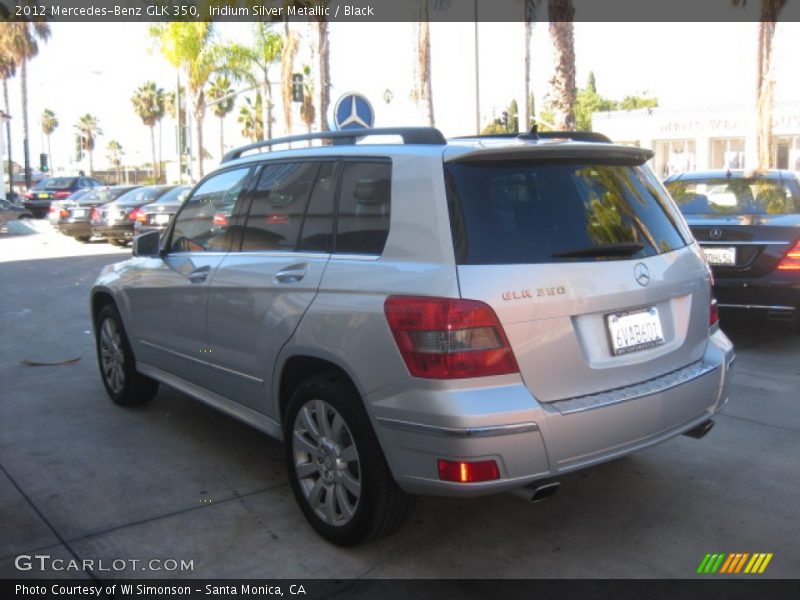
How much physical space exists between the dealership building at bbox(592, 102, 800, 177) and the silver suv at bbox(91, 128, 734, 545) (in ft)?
117

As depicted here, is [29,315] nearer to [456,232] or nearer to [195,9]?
[456,232]

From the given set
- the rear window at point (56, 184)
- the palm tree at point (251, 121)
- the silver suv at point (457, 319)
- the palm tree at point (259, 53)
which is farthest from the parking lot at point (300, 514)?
the palm tree at point (251, 121)

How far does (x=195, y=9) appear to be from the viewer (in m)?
28.4

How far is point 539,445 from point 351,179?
→ 151 cm

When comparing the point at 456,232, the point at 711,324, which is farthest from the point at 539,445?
the point at 711,324

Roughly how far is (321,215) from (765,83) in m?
20.5

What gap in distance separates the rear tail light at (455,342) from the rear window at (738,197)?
5395 mm

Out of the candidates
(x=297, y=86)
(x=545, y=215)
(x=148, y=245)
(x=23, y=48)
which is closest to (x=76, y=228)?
(x=297, y=86)

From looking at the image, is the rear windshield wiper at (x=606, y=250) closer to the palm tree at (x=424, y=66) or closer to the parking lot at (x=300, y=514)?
the parking lot at (x=300, y=514)

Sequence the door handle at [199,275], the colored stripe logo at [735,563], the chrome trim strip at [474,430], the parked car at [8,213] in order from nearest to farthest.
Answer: the chrome trim strip at [474,430]
the colored stripe logo at [735,563]
the door handle at [199,275]
the parked car at [8,213]

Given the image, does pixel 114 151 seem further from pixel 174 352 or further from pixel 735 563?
pixel 735 563

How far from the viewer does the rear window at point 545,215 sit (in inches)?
124

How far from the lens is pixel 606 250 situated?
338 centimetres

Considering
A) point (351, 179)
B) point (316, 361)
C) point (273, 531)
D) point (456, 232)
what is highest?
point (351, 179)
